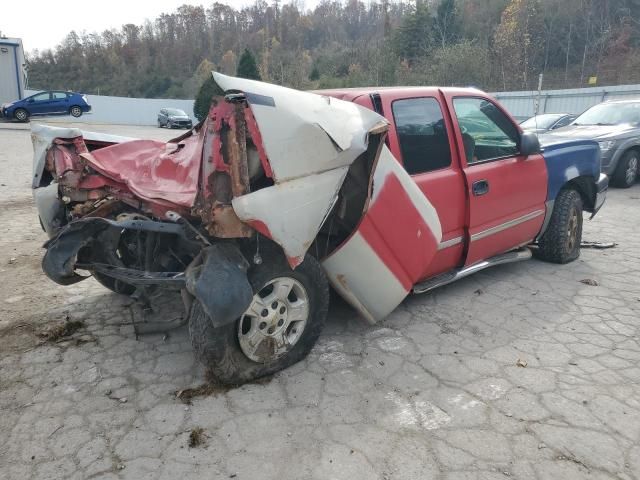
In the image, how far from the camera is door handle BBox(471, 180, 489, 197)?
3.97 meters

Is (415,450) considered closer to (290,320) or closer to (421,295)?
(290,320)

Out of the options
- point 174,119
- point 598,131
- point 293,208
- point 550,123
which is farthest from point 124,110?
point 293,208

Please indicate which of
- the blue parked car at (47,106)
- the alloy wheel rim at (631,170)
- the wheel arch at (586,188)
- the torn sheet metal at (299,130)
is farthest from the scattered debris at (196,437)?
the blue parked car at (47,106)

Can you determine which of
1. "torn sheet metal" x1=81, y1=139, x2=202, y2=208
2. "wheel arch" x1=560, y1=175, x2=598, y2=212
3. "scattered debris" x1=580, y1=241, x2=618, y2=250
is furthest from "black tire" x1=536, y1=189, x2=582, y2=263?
"torn sheet metal" x1=81, y1=139, x2=202, y2=208

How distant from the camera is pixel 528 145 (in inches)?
171

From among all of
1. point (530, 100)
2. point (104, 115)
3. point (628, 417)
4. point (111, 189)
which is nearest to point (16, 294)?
point (111, 189)

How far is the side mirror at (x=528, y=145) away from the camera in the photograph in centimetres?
435

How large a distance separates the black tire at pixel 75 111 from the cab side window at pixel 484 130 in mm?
28584

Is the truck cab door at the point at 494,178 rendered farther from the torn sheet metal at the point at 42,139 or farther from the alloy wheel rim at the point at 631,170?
the alloy wheel rim at the point at 631,170

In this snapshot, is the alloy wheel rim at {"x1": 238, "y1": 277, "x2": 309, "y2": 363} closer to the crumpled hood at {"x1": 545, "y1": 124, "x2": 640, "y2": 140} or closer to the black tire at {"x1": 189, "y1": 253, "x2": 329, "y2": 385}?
the black tire at {"x1": 189, "y1": 253, "x2": 329, "y2": 385}

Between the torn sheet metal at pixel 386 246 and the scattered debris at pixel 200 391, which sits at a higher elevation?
the torn sheet metal at pixel 386 246

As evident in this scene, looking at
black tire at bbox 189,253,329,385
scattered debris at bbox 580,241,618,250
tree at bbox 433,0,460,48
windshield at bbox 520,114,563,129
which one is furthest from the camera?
Answer: tree at bbox 433,0,460,48

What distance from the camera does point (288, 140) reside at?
2543mm

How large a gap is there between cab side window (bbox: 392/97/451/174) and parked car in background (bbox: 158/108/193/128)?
31458 millimetres
